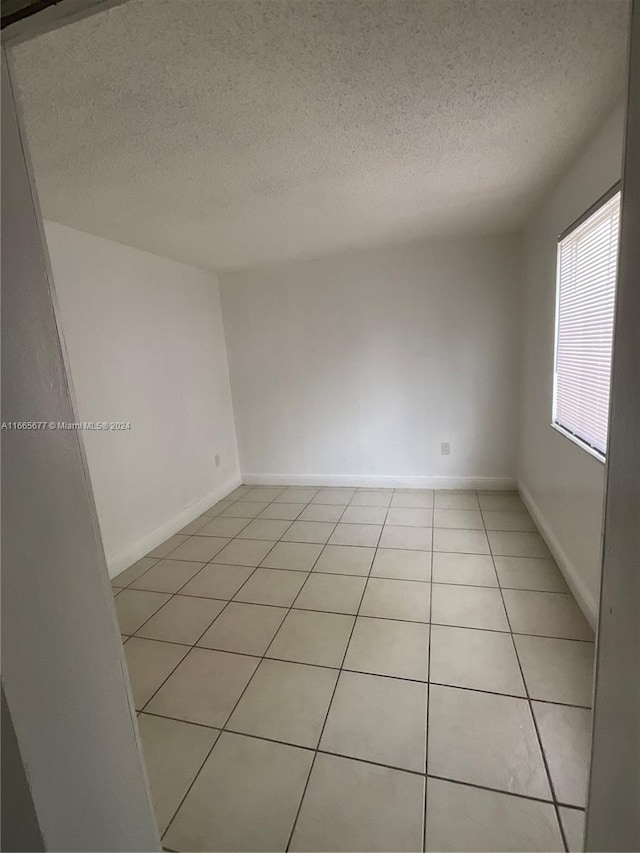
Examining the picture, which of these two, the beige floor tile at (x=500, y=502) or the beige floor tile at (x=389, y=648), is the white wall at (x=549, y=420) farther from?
the beige floor tile at (x=389, y=648)

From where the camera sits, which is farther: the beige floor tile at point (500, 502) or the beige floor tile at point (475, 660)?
the beige floor tile at point (500, 502)

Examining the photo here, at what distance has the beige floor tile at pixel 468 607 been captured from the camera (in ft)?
6.49

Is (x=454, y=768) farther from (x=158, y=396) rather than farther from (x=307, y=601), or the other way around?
(x=158, y=396)

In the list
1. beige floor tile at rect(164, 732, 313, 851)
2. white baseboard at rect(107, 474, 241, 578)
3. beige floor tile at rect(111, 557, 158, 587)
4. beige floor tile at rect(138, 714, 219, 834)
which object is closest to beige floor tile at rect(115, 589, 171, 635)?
beige floor tile at rect(111, 557, 158, 587)

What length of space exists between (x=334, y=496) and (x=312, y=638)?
198 centimetres

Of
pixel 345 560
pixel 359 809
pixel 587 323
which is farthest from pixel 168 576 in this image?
pixel 587 323

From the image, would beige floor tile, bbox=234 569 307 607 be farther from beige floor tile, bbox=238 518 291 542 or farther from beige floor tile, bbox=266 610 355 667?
beige floor tile, bbox=238 518 291 542

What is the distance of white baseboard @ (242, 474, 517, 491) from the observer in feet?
12.2

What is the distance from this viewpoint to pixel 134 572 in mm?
2719

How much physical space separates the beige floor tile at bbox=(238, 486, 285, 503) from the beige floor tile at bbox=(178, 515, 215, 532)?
1.55 ft

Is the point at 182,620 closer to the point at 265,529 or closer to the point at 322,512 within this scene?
the point at 265,529

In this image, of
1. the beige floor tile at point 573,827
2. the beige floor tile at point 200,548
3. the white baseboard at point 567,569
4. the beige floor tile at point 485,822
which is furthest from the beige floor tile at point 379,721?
the beige floor tile at point 200,548

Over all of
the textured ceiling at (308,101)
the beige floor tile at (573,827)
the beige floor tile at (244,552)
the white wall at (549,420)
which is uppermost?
the textured ceiling at (308,101)

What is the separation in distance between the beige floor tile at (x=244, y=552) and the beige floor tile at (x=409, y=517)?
1023 mm
